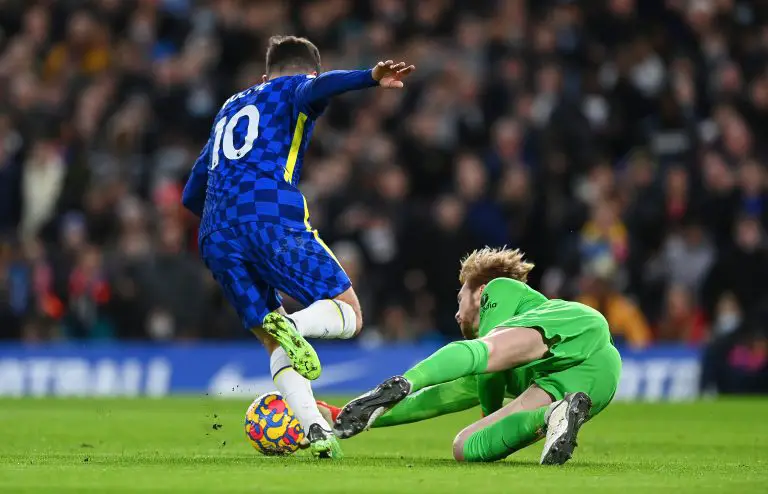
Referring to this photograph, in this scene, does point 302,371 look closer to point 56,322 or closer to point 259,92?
point 259,92

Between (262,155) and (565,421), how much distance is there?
7.36ft

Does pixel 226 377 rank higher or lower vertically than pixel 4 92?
lower

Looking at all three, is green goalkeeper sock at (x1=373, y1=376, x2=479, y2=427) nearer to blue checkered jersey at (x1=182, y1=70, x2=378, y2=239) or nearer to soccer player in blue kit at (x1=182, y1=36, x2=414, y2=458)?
soccer player in blue kit at (x1=182, y1=36, x2=414, y2=458)

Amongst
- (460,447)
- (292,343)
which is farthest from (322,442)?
(460,447)

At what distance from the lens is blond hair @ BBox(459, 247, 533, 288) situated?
8086mm

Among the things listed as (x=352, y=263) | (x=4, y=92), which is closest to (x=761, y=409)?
(x=352, y=263)

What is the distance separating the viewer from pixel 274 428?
7.94m

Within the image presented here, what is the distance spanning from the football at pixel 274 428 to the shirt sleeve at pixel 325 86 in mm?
1617

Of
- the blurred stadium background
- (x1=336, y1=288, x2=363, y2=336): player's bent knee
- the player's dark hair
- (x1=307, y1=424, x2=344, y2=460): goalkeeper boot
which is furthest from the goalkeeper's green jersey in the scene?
the blurred stadium background

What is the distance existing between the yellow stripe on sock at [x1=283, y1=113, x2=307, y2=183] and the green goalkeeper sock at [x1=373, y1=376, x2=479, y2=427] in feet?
4.68

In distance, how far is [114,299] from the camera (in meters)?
16.8

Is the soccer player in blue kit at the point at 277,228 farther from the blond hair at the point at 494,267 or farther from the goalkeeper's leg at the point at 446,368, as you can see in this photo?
the blond hair at the point at 494,267

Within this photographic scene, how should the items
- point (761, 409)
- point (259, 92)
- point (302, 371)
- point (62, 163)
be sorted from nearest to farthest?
point (302, 371) → point (259, 92) → point (761, 409) → point (62, 163)

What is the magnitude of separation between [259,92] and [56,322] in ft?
30.8
